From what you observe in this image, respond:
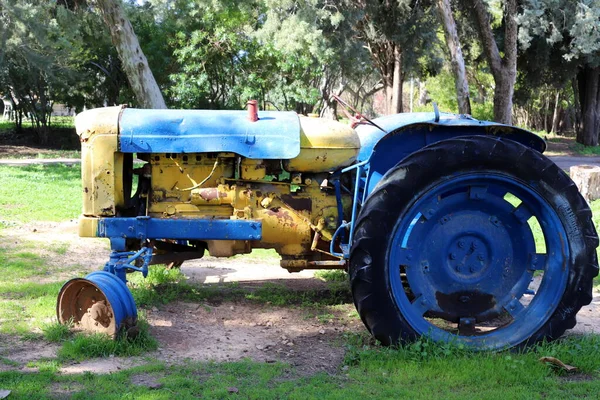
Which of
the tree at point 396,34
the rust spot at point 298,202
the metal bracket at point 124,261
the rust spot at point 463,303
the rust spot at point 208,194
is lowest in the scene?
the rust spot at point 463,303

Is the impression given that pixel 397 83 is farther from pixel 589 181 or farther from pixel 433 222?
pixel 433 222

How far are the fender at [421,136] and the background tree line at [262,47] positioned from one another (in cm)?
1382

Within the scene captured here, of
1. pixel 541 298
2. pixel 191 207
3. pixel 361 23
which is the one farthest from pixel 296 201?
pixel 361 23

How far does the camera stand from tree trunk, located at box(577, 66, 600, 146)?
30.0 meters

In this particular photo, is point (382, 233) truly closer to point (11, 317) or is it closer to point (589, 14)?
point (11, 317)

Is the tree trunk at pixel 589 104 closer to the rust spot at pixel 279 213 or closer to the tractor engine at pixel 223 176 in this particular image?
the tractor engine at pixel 223 176

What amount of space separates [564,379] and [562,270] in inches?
31.5

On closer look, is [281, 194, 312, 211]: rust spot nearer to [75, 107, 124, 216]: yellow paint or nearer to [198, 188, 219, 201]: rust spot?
[198, 188, 219, 201]: rust spot

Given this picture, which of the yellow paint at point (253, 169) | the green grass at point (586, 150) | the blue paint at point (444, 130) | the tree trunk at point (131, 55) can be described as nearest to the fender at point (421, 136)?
the blue paint at point (444, 130)

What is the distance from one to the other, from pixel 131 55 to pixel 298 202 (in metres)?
10.2

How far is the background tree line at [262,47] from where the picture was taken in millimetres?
20828

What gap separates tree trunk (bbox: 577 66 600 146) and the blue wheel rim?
27378 millimetres

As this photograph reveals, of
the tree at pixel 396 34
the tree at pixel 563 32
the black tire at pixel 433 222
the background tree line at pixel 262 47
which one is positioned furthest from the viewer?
the tree at pixel 563 32

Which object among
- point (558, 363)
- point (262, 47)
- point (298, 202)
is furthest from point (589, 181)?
point (262, 47)
